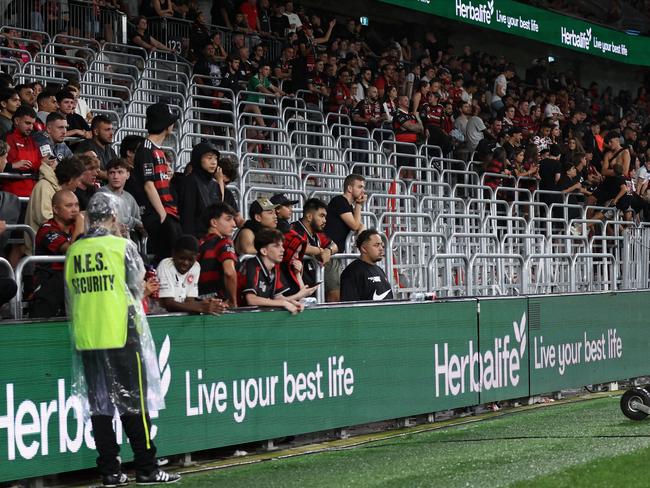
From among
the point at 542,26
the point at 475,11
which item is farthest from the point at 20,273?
the point at 542,26

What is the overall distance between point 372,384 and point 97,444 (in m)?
4.09

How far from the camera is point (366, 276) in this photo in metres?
11.7

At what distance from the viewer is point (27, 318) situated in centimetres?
796

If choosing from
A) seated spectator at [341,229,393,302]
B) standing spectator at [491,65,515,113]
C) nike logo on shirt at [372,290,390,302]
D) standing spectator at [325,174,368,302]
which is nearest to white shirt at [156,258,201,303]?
seated spectator at [341,229,393,302]

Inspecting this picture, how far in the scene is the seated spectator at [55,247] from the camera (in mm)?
8188

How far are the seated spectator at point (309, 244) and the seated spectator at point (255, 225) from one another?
0.23 m

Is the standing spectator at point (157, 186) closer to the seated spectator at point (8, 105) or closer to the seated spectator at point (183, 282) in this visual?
the seated spectator at point (183, 282)

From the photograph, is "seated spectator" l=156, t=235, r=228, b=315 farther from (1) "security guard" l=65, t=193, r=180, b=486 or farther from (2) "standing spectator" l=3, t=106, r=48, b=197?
(2) "standing spectator" l=3, t=106, r=48, b=197

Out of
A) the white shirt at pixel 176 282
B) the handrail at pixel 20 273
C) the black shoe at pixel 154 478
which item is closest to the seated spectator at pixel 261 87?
the white shirt at pixel 176 282

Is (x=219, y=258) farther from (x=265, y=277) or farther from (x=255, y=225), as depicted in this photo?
(x=255, y=225)

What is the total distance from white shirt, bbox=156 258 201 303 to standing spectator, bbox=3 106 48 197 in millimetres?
1867

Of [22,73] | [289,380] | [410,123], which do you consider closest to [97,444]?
[289,380]

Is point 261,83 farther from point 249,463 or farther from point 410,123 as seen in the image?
point 249,463

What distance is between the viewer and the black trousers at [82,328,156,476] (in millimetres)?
7543
